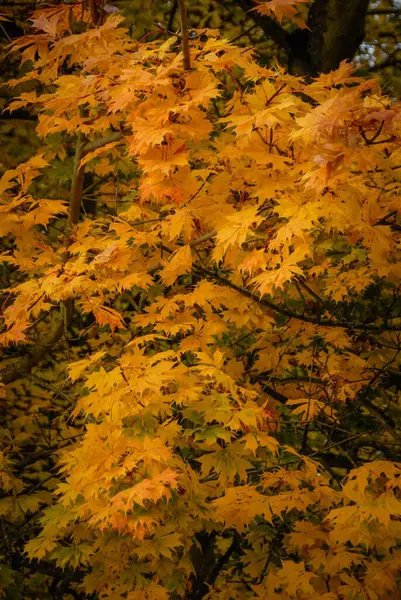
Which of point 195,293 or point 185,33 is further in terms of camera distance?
point 195,293

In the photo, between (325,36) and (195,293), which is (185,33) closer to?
(195,293)

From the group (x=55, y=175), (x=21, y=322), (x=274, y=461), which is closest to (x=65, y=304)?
(x=21, y=322)

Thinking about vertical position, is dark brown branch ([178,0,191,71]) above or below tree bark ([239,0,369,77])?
above

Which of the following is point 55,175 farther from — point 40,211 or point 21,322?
point 21,322

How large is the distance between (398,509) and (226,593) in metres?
2.03

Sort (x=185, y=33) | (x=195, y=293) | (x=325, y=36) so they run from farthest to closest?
(x=325, y=36)
(x=195, y=293)
(x=185, y=33)

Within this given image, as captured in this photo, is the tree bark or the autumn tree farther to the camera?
the tree bark

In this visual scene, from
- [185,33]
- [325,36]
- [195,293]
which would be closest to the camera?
[185,33]

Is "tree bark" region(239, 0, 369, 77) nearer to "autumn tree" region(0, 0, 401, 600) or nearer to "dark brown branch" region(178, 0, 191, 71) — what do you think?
"autumn tree" region(0, 0, 401, 600)

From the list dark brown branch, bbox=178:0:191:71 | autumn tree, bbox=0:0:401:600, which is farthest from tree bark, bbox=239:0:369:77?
dark brown branch, bbox=178:0:191:71

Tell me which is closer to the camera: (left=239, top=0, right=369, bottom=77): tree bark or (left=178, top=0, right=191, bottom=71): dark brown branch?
(left=178, top=0, right=191, bottom=71): dark brown branch

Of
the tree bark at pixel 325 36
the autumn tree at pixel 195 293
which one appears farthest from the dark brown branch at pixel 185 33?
the tree bark at pixel 325 36

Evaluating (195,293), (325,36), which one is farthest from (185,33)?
(325,36)

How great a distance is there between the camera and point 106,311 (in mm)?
3783
